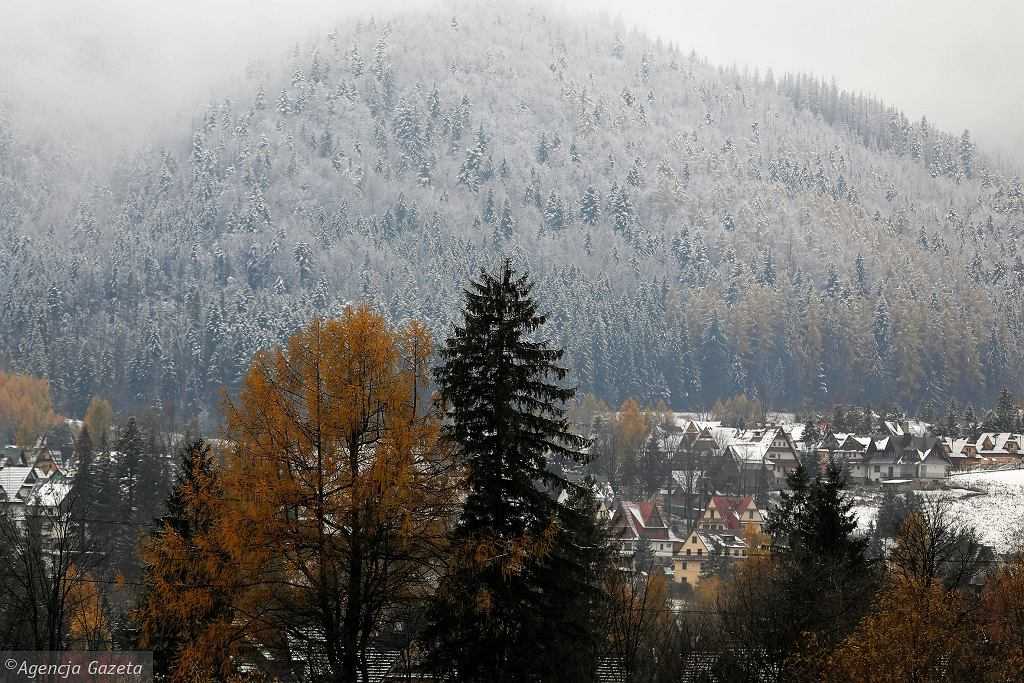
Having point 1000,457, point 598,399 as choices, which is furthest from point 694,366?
point 1000,457

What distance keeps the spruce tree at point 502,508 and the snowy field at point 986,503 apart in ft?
172

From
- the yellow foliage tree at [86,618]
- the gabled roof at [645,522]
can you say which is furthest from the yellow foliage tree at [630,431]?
the yellow foliage tree at [86,618]

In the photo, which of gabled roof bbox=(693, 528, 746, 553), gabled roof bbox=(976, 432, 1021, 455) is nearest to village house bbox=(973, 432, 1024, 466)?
gabled roof bbox=(976, 432, 1021, 455)

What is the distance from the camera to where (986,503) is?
282 feet

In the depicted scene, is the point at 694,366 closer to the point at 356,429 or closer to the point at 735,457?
the point at 735,457

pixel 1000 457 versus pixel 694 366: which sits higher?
pixel 694 366

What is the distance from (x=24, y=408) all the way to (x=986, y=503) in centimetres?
11231

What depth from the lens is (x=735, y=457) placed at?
11188 centimetres

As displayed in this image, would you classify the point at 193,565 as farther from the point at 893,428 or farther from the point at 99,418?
the point at 893,428

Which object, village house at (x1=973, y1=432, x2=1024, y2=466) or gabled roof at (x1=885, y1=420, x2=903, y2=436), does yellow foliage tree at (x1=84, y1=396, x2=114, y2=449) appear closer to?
gabled roof at (x1=885, y1=420, x2=903, y2=436)

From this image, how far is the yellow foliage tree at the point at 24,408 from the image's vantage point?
411 ft

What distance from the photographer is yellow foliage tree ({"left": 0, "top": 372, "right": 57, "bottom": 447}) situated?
4934 inches

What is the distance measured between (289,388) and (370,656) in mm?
8116

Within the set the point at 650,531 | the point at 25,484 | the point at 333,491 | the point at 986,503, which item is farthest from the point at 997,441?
the point at 333,491
